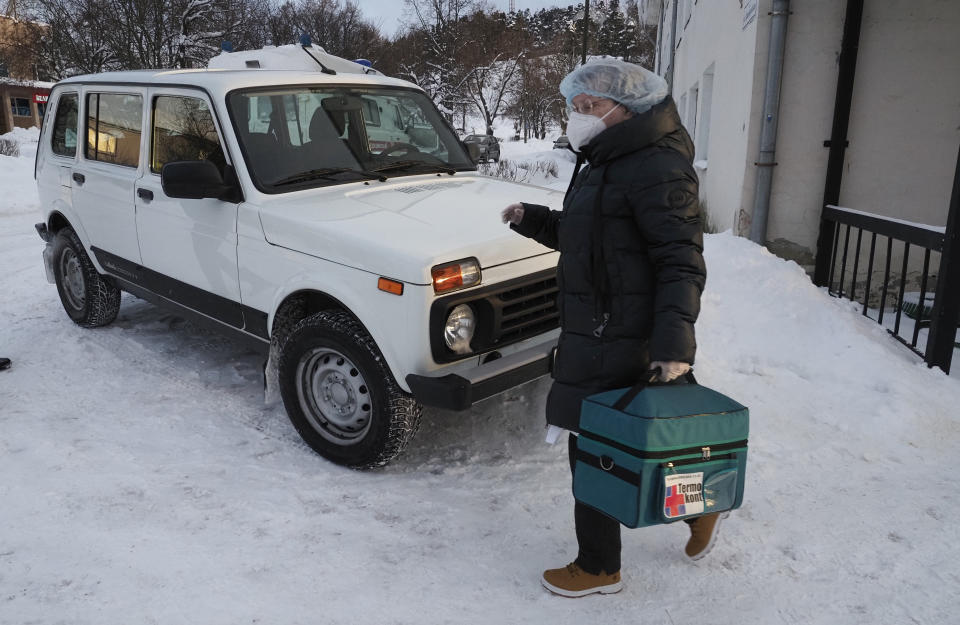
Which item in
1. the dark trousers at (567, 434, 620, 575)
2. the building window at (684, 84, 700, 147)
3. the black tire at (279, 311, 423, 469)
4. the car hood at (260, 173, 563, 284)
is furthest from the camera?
the building window at (684, 84, 700, 147)

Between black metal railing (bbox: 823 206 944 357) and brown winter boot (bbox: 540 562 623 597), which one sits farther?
black metal railing (bbox: 823 206 944 357)

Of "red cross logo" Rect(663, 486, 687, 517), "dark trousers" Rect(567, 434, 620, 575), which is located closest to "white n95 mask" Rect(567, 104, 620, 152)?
"dark trousers" Rect(567, 434, 620, 575)

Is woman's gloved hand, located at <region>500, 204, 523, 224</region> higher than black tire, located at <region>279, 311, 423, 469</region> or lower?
higher

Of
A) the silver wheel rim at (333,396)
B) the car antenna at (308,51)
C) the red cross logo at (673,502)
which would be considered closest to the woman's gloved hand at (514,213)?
the silver wheel rim at (333,396)

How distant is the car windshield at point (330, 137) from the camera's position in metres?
4.24

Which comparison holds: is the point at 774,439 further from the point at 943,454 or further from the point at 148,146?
the point at 148,146

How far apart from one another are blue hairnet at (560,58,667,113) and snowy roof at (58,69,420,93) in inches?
99.3

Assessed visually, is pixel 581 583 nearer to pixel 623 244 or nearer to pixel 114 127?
pixel 623 244

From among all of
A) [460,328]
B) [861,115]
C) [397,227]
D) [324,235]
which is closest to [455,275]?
[460,328]

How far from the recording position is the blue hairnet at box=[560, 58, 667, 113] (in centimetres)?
260

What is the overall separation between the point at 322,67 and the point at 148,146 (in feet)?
4.20

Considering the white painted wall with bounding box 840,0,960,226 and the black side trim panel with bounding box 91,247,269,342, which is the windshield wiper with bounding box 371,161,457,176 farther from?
the white painted wall with bounding box 840,0,960,226

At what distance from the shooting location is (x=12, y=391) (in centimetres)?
489

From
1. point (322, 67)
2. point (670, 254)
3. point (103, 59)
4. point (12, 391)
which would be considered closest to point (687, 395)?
point (670, 254)
